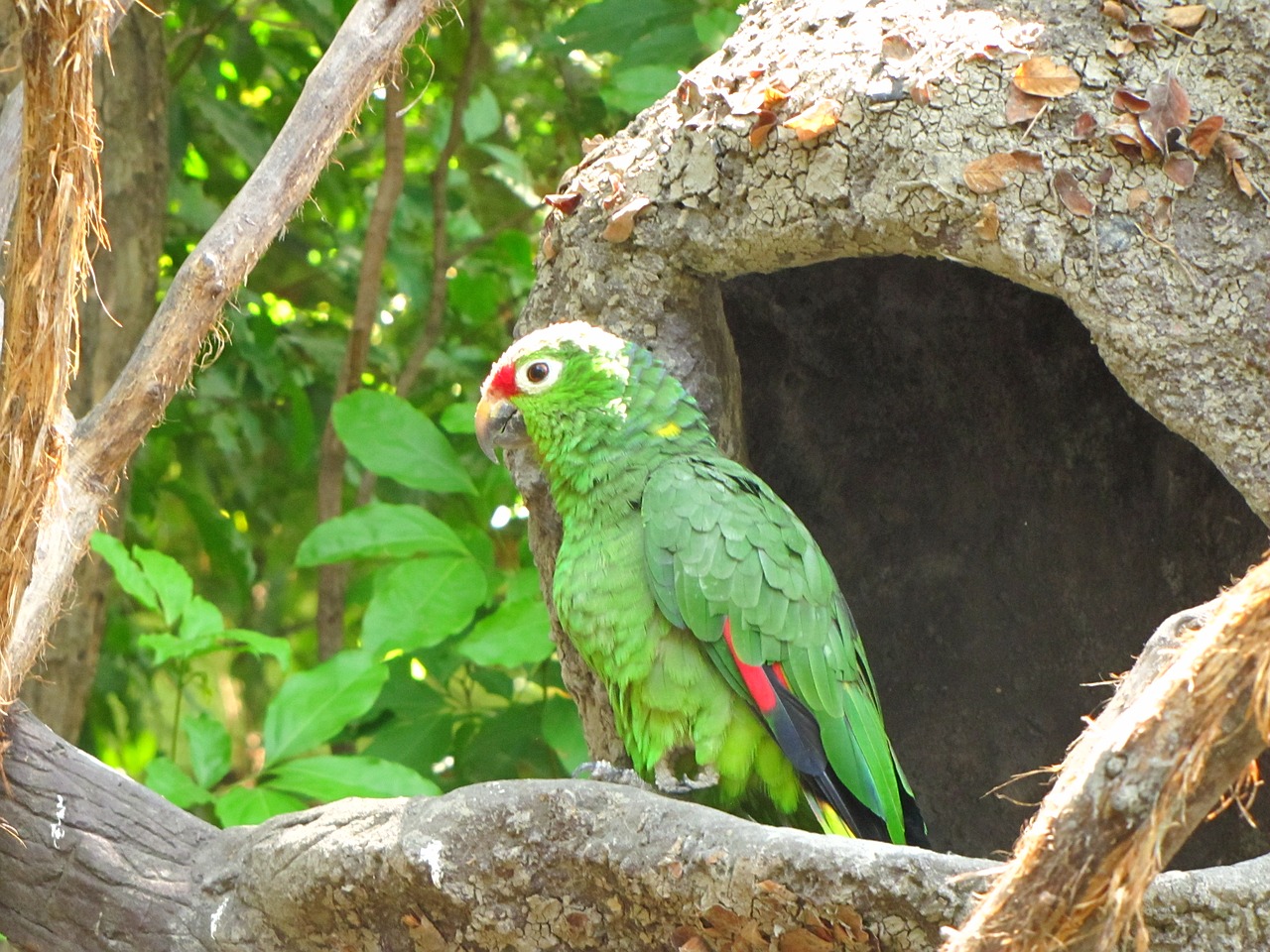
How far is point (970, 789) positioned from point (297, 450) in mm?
1785

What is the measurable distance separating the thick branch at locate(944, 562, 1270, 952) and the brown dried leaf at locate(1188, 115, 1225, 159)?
726 millimetres

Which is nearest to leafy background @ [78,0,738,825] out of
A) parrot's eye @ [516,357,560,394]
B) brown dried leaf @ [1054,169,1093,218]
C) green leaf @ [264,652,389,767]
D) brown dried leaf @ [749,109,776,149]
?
green leaf @ [264,652,389,767]

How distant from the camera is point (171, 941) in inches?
68.8

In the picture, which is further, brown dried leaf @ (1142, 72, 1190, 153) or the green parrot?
the green parrot

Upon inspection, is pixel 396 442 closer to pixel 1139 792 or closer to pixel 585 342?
pixel 585 342

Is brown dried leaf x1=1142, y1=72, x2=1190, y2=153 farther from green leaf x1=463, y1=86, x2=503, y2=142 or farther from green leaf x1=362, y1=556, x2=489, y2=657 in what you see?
green leaf x1=463, y1=86, x2=503, y2=142

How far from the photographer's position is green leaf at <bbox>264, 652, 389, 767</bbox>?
2.18 meters

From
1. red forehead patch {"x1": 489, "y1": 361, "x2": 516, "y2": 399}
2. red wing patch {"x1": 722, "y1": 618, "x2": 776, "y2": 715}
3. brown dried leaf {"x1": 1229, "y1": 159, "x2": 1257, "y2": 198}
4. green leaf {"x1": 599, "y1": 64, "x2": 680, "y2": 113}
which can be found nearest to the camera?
brown dried leaf {"x1": 1229, "y1": 159, "x2": 1257, "y2": 198}

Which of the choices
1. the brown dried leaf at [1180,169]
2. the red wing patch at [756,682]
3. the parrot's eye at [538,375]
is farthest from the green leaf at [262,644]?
the brown dried leaf at [1180,169]

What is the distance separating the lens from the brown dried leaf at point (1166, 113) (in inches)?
60.4

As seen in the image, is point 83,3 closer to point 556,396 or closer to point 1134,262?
point 556,396

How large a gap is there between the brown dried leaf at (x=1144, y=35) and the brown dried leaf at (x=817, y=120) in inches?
14.7

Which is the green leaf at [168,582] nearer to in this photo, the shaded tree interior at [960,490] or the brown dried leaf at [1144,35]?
the shaded tree interior at [960,490]

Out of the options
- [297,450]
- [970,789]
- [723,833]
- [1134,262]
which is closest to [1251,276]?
[1134,262]
